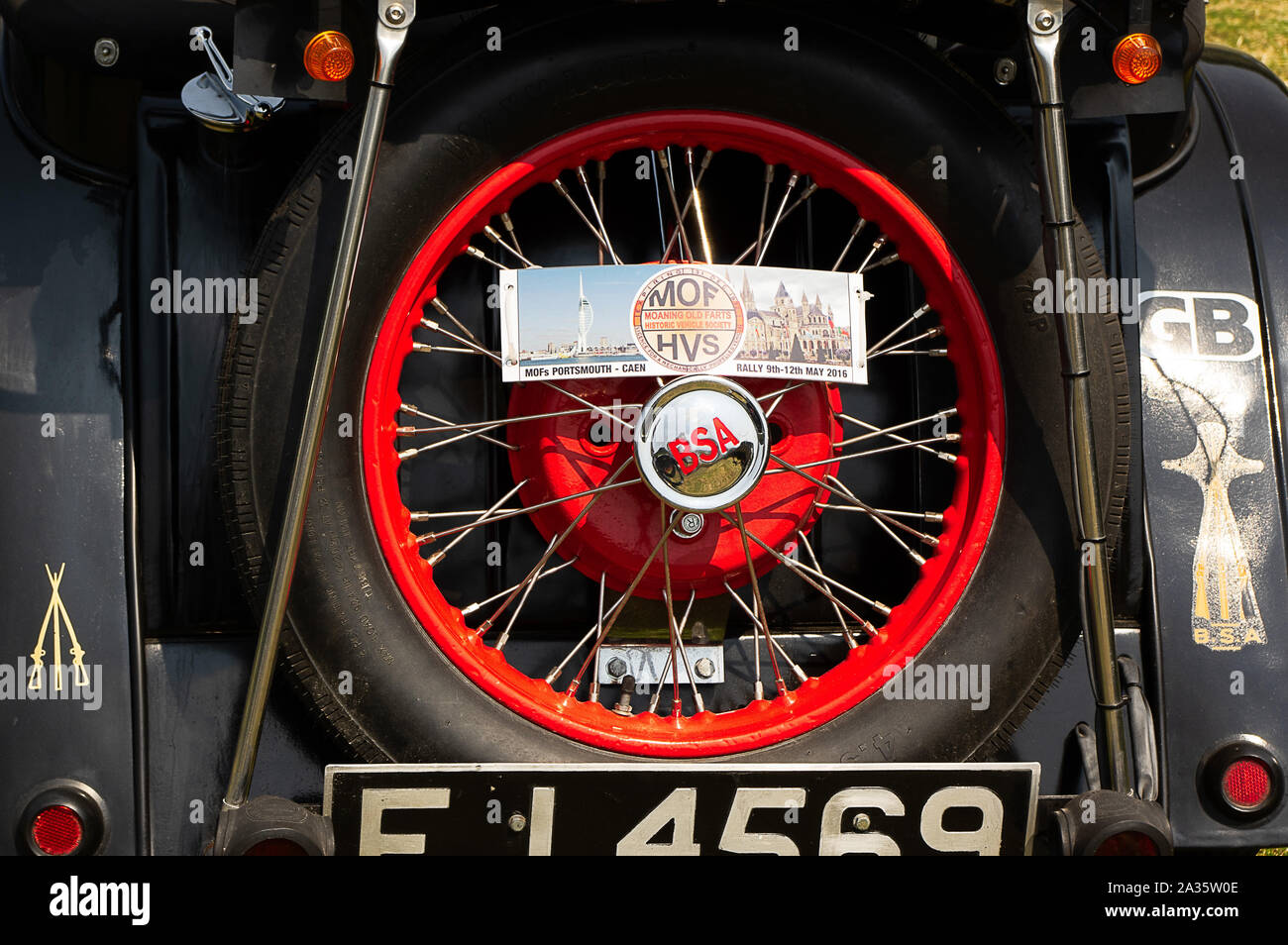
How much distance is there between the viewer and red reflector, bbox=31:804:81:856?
1.89 meters

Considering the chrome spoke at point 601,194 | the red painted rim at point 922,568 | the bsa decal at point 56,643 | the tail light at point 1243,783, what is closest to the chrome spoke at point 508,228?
the red painted rim at point 922,568

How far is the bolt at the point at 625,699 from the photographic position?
2.05 metres

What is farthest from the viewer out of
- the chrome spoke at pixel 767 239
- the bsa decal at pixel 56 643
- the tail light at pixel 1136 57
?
the chrome spoke at pixel 767 239

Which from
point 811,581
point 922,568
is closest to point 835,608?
point 811,581

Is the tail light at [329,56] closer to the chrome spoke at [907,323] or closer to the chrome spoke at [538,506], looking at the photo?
the chrome spoke at [538,506]

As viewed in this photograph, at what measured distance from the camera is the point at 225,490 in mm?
1832

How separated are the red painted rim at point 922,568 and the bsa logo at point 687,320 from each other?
9.6 inches

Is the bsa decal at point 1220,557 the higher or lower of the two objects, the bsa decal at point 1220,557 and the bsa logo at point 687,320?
the lower

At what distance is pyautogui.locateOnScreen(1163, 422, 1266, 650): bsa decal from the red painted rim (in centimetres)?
44

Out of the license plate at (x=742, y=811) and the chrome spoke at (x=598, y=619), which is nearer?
the license plate at (x=742, y=811)

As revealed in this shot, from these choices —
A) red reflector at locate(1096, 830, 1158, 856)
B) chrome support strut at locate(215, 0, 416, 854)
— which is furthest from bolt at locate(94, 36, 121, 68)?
red reflector at locate(1096, 830, 1158, 856)

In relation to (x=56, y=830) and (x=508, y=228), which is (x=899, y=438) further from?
(x=56, y=830)

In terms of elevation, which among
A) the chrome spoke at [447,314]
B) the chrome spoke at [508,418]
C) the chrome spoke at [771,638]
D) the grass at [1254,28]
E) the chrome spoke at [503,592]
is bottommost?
the chrome spoke at [771,638]

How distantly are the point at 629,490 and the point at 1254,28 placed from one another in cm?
579
